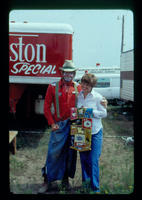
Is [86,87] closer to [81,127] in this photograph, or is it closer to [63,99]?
[63,99]

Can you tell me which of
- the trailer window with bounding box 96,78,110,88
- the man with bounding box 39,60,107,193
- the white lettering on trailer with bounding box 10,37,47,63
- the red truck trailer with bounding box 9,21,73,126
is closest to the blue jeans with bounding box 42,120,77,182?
the man with bounding box 39,60,107,193

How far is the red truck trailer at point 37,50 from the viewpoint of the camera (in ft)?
16.4

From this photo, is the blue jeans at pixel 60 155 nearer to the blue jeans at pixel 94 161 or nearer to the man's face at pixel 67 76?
the blue jeans at pixel 94 161

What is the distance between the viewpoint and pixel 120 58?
10.8 metres

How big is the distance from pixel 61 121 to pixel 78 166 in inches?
60.7

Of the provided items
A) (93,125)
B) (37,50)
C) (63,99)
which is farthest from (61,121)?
(37,50)

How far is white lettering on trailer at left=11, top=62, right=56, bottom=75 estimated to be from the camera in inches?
200

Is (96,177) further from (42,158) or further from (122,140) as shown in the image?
(122,140)

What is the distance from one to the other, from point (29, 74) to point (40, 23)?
3.79ft

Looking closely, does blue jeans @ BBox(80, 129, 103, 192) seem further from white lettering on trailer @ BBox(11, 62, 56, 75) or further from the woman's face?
white lettering on trailer @ BBox(11, 62, 56, 75)

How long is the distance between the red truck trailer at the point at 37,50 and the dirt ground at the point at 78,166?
140cm

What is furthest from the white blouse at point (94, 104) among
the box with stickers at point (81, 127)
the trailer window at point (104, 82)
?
the trailer window at point (104, 82)

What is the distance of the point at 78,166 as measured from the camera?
410cm
